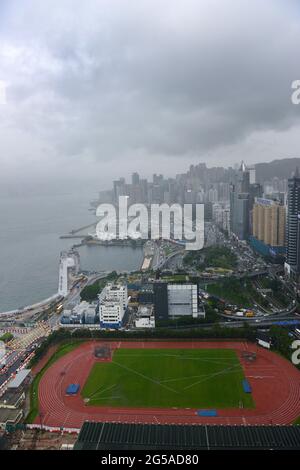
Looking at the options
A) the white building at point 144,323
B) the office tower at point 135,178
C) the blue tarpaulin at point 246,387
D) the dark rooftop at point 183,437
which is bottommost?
the blue tarpaulin at point 246,387

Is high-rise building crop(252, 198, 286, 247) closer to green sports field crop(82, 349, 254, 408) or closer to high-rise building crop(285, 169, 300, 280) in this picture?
high-rise building crop(285, 169, 300, 280)

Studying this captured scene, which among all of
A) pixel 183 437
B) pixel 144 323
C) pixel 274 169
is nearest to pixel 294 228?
pixel 144 323

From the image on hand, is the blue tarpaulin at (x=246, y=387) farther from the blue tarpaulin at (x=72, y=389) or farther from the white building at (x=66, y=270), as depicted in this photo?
the white building at (x=66, y=270)

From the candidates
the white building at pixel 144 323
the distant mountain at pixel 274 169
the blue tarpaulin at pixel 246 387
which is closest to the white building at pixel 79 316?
the white building at pixel 144 323

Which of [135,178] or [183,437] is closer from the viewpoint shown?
[183,437]

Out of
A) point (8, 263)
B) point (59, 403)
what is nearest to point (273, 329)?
point (59, 403)

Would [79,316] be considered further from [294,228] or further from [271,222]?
[271,222]
